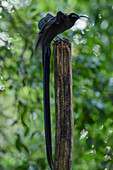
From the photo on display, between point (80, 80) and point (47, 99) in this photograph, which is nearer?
A: point (47, 99)

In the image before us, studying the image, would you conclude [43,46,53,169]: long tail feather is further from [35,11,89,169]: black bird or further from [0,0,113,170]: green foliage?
[0,0,113,170]: green foliage

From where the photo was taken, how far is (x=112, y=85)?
4.44ft

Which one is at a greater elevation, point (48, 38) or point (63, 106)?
point (48, 38)

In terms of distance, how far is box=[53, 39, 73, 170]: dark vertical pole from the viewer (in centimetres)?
67

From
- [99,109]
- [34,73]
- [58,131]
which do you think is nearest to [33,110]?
[34,73]

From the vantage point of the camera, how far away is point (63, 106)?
0.69m

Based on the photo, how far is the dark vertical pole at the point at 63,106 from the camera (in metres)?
0.67

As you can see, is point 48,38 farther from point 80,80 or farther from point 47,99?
point 80,80

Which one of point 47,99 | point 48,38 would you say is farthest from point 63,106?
point 48,38

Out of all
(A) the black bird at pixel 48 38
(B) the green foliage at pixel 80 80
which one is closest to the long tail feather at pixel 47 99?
(A) the black bird at pixel 48 38

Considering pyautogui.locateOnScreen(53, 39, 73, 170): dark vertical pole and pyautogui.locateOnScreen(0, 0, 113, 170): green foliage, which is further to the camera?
pyautogui.locateOnScreen(0, 0, 113, 170): green foliage

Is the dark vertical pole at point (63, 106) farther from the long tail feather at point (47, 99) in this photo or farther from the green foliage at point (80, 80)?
the green foliage at point (80, 80)

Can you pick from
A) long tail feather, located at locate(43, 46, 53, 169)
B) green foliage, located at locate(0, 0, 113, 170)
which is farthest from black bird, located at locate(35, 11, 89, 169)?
green foliage, located at locate(0, 0, 113, 170)

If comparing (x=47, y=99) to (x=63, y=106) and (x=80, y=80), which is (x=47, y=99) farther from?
(x=80, y=80)
